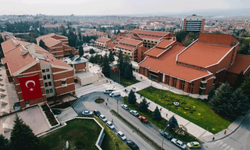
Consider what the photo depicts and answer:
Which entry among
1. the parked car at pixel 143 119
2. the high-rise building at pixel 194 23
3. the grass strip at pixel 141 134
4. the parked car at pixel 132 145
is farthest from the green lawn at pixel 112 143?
the high-rise building at pixel 194 23

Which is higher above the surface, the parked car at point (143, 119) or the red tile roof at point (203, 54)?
the red tile roof at point (203, 54)

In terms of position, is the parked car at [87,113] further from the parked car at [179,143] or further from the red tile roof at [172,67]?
the red tile roof at [172,67]

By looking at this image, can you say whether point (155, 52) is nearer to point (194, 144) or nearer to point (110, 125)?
point (110, 125)

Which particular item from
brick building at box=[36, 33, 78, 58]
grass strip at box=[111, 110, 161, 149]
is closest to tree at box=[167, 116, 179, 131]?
grass strip at box=[111, 110, 161, 149]

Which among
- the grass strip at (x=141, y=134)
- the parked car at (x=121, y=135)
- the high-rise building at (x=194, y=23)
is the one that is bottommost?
the grass strip at (x=141, y=134)

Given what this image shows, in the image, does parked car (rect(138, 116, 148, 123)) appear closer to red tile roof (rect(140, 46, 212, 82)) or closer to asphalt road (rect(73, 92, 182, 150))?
asphalt road (rect(73, 92, 182, 150))

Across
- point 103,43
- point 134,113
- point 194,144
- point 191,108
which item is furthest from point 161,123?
point 103,43
